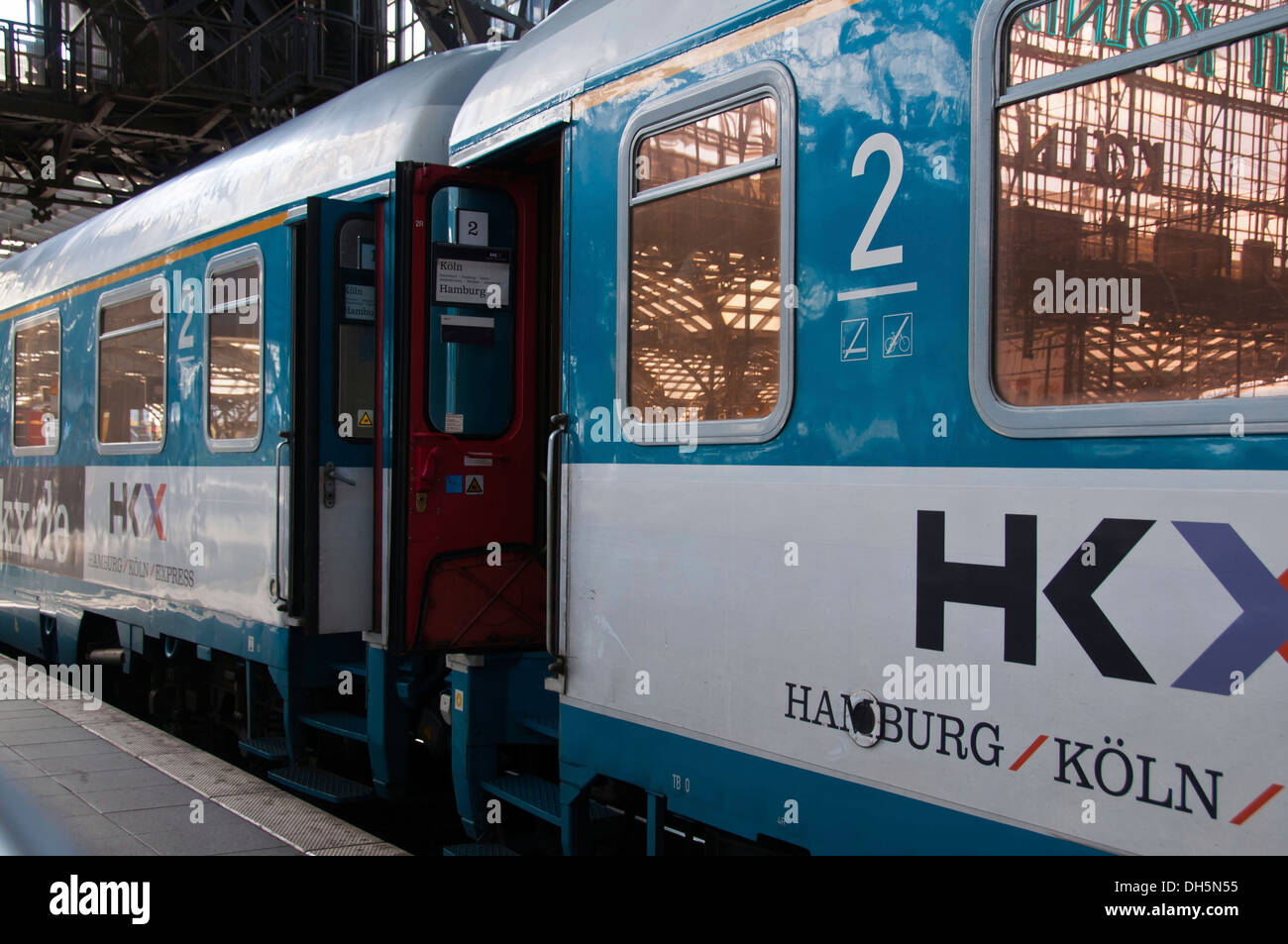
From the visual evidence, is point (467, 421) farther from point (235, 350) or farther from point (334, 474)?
point (235, 350)

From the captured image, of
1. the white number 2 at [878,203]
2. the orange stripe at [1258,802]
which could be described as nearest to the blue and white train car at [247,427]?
the white number 2 at [878,203]

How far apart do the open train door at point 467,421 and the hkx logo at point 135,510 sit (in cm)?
303

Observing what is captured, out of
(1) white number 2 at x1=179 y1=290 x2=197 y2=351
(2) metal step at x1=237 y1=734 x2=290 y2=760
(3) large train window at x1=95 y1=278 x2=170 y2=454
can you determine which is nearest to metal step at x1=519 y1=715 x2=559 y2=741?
(2) metal step at x1=237 y1=734 x2=290 y2=760

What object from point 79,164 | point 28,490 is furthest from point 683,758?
point 79,164

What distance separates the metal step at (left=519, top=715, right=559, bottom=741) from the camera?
5.17 metres

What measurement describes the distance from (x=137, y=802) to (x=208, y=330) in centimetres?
297

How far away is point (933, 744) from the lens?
9.85 ft

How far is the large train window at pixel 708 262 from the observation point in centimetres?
353

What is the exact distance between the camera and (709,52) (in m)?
3.79

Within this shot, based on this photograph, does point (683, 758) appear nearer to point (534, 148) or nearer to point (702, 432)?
point (702, 432)

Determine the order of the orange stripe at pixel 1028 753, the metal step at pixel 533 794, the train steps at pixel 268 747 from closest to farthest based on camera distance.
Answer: the orange stripe at pixel 1028 753
the metal step at pixel 533 794
the train steps at pixel 268 747

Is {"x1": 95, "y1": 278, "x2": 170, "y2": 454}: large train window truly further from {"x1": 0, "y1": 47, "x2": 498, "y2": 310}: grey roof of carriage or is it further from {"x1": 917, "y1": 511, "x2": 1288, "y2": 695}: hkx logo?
{"x1": 917, "y1": 511, "x2": 1288, "y2": 695}: hkx logo

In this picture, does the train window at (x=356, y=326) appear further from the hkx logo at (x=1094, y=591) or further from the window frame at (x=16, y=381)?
the window frame at (x=16, y=381)

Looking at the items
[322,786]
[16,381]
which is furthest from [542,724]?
[16,381]
